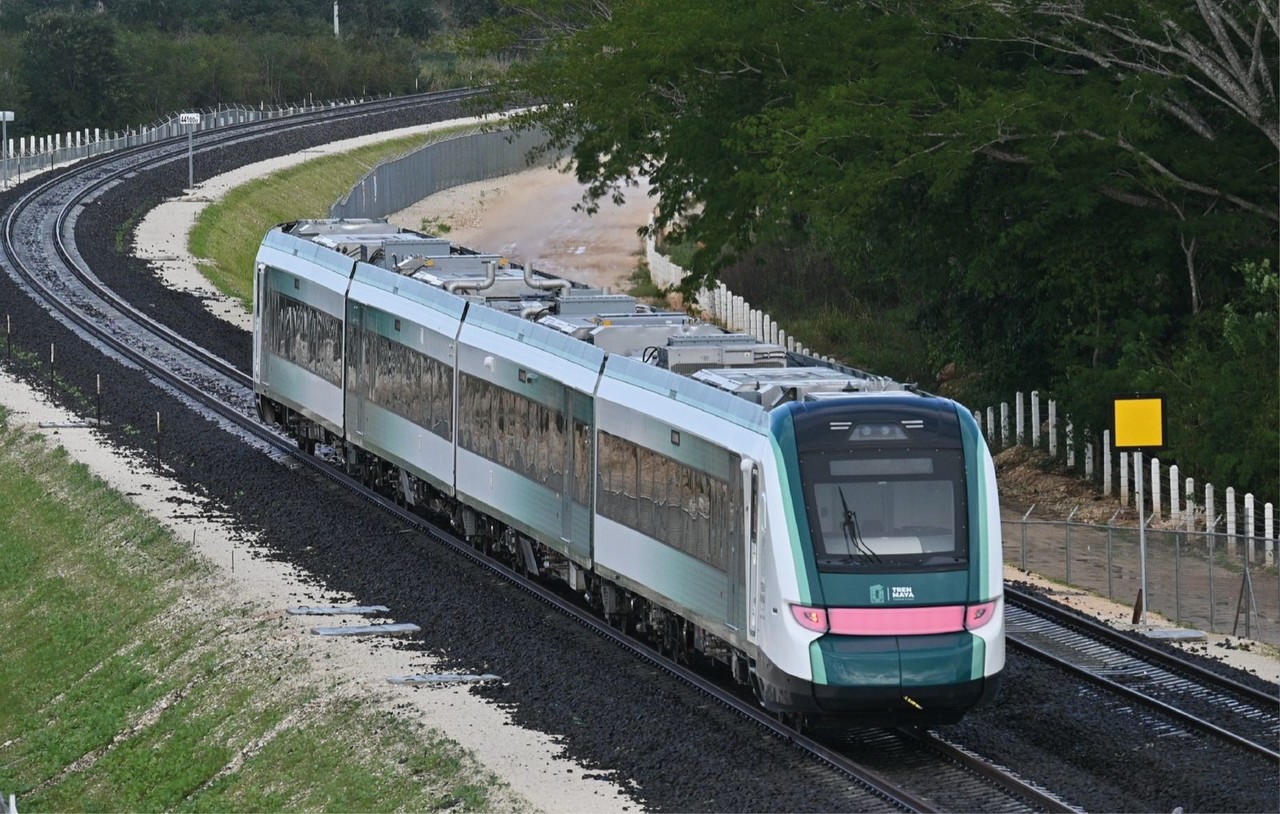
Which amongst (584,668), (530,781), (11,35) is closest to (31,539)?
(584,668)

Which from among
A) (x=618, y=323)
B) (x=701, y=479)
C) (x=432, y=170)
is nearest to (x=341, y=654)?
(x=618, y=323)

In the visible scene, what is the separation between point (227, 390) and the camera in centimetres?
3975

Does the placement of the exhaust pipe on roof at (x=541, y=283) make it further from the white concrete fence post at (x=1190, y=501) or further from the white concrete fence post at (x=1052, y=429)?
the white concrete fence post at (x=1052, y=429)

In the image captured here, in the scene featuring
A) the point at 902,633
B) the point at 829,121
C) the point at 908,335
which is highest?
the point at 829,121

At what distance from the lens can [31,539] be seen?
104ft

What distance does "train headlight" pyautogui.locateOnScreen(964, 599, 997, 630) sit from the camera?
17438mm

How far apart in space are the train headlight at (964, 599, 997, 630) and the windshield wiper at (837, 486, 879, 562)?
2.87 ft

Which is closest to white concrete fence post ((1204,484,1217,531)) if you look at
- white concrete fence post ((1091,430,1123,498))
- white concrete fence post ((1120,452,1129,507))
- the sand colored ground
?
white concrete fence post ((1120,452,1129,507))

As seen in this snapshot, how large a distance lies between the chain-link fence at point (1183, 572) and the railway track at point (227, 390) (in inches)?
236

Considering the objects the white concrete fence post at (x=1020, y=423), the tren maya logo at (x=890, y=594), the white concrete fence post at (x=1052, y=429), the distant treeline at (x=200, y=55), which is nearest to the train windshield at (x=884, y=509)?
the tren maya logo at (x=890, y=594)

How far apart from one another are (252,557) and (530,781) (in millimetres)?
10838

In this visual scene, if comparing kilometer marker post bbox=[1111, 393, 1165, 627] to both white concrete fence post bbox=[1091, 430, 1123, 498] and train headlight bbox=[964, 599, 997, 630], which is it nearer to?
train headlight bbox=[964, 599, 997, 630]

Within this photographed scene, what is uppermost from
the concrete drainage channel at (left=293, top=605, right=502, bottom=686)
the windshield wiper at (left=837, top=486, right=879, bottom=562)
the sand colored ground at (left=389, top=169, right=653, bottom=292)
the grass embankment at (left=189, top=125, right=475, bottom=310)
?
the windshield wiper at (left=837, top=486, right=879, bottom=562)

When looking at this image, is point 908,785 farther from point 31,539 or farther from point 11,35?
point 11,35
